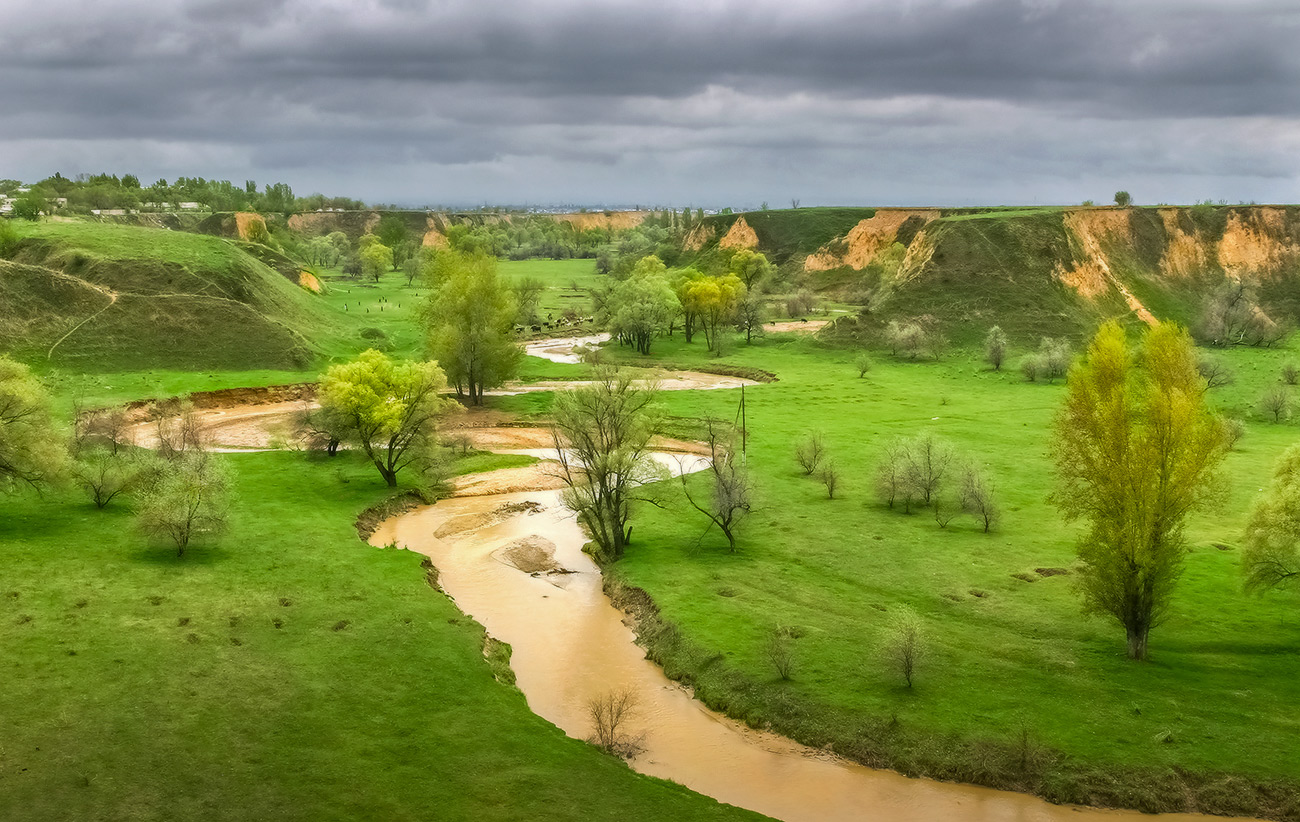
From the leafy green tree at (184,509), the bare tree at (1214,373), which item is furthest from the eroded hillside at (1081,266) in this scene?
the leafy green tree at (184,509)

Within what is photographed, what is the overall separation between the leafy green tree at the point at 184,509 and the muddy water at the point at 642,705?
851cm

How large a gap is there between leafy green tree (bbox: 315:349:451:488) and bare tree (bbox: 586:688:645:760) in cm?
2693

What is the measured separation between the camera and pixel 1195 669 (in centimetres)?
3300

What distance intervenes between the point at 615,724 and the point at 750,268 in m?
121

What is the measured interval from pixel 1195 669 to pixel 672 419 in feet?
152

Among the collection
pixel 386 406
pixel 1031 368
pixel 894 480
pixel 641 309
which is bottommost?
pixel 894 480

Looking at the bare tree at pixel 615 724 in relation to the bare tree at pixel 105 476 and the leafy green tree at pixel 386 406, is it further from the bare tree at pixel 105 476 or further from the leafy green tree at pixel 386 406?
the bare tree at pixel 105 476

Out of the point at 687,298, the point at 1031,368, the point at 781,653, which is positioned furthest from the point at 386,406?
the point at 1031,368

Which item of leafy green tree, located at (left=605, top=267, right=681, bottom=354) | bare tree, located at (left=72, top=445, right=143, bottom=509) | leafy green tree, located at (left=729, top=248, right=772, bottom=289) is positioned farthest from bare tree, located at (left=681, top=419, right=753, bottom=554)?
leafy green tree, located at (left=729, top=248, right=772, bottom=289)

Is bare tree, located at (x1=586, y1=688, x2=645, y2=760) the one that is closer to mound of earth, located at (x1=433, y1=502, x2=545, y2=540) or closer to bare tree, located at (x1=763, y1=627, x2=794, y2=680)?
bare tree, located at (x1=763, y1=627, x2=794, y2=680)

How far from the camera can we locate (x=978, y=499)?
49.0 meters

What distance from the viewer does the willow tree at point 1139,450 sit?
99.6ft

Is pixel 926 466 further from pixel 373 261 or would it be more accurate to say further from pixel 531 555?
pixel 373 261

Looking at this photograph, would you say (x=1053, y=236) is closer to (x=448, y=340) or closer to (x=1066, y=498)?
(x=448, y=340)
